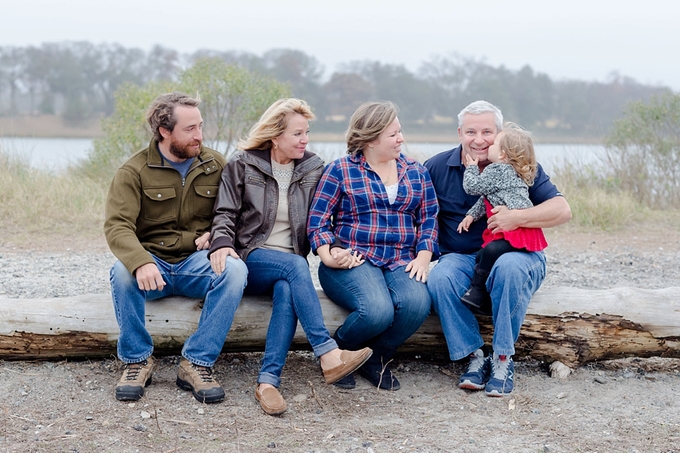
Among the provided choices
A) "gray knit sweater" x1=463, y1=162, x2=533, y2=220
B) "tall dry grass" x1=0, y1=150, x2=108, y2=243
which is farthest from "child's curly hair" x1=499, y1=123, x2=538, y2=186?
"tall dry grass" x1=0, y1=150, x2=108, y2=243

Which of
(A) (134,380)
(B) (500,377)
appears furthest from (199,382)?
(B) (500,377)

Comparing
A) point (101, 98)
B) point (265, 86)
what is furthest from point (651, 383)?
point (101, 98)

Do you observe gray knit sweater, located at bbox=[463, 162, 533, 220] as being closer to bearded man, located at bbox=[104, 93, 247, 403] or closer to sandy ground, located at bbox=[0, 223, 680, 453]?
sandy ground, located at bbox=[0, 223, 680, 453]

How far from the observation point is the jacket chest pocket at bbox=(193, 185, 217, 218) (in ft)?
12.6

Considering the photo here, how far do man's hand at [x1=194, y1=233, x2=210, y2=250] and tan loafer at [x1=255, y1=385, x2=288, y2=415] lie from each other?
817 mm

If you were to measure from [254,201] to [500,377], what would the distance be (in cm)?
156

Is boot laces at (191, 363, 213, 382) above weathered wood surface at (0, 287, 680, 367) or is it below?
below

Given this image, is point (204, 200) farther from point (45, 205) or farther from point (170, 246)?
point (45, 205)

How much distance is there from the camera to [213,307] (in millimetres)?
3539

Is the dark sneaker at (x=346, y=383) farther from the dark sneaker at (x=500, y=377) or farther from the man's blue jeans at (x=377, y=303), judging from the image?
the dark sneaker at (x=500, y=377)

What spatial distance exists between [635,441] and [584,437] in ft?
0.71

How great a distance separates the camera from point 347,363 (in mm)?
3439

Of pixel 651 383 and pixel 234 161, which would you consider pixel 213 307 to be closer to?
pixel 234 161

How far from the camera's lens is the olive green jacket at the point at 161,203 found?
3.69 metres
